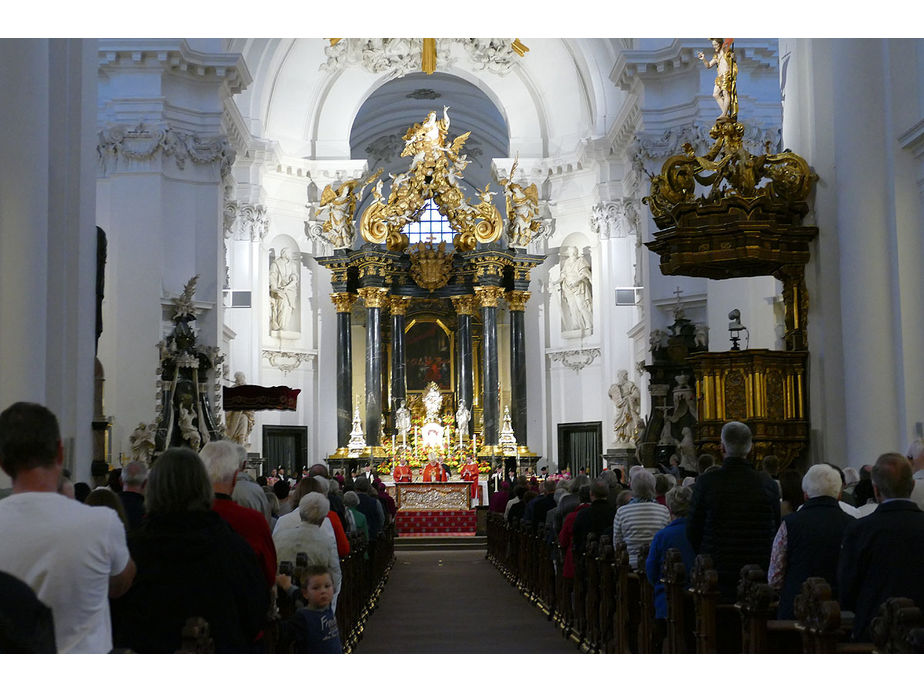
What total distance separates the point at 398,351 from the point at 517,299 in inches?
130

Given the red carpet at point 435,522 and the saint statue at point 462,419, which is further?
the saint statue at point 462,419

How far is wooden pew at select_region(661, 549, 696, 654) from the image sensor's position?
6.06m

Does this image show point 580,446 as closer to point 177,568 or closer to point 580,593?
point 580,593

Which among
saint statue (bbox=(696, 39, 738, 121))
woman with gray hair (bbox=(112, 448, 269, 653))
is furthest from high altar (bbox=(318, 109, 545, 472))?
woman with gray hair (bbox=(112, 448, 269, 653))

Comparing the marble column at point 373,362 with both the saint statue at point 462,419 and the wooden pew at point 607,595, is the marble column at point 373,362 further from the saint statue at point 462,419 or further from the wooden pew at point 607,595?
the wooden pew at point 607,595

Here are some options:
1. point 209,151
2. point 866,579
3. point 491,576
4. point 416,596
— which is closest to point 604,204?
point 209,151

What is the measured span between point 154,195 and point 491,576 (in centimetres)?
907

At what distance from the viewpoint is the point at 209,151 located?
2148cm

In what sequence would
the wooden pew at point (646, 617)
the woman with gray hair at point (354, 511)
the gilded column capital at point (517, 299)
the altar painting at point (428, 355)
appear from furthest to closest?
the altar painting at point (428, 355)
the gilded column capital at point (517, 299)
the woman with gray hair at point (354, 511)
the wooden pew at point (646, 617)

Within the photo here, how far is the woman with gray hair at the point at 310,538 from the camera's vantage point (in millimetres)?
7336

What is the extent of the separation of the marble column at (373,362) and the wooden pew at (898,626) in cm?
2519

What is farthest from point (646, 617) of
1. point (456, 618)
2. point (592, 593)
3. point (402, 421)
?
point (402, 421)

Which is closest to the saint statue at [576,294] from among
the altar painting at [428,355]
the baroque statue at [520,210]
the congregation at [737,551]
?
the baroque statue at [520,210]

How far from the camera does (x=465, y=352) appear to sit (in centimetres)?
3017
